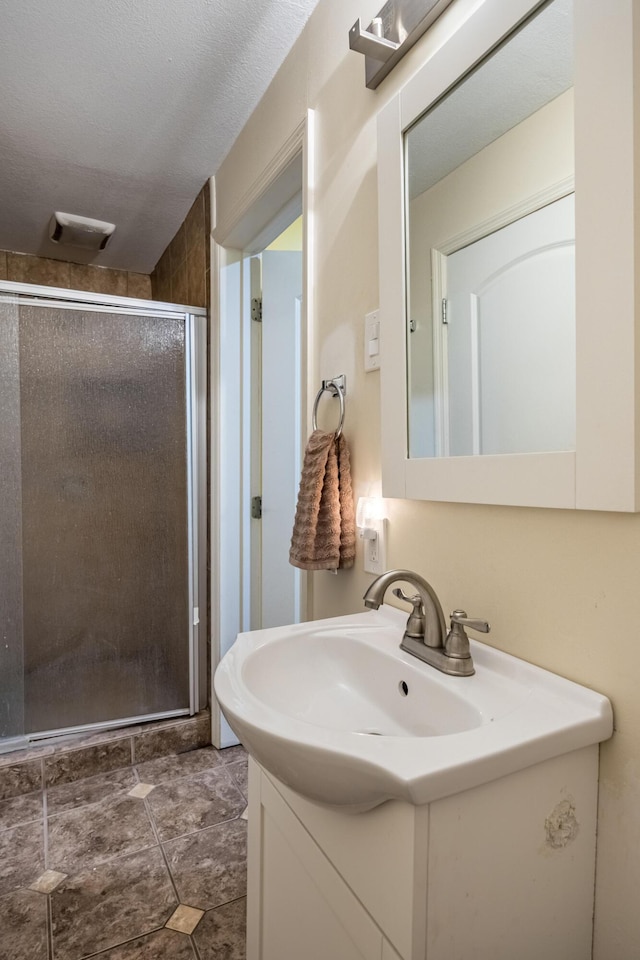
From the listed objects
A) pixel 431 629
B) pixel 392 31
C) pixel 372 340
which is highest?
pixel 392 31

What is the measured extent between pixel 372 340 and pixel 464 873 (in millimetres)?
934

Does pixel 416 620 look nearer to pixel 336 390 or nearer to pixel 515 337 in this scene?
pixel 515 337

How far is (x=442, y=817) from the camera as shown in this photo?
579mm

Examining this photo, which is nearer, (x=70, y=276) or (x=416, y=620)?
(x=416, y=620)

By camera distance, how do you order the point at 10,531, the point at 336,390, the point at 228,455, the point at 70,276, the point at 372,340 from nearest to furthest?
the point at 372,340 < the point at 336,390 < the point at 10,531 < the point at 228,455 < the point at 70,276

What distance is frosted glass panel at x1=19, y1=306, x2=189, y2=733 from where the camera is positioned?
1.90 metres

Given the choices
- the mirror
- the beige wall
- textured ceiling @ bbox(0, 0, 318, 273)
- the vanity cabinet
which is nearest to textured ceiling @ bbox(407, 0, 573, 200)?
the mirror

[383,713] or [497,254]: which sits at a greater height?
[497,254]

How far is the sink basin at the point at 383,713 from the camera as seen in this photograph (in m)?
0.58

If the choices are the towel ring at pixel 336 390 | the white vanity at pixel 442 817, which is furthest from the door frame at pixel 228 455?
the white vanity at pixel 442 817

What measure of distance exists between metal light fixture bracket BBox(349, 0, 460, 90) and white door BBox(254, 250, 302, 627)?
43.8 inches

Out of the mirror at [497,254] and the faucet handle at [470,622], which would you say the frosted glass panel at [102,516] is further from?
the faucet handle at [470,622]

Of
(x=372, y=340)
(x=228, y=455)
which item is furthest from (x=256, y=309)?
(x=372, y=340)

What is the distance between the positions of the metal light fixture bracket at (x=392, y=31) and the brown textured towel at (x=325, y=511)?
0.77 meters
